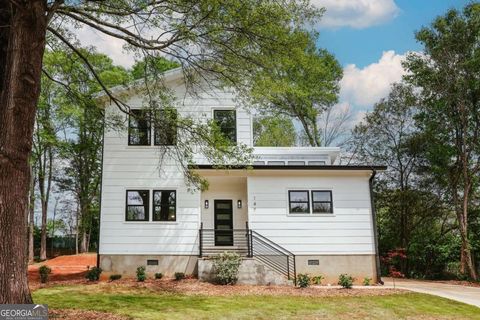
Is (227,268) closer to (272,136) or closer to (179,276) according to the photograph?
(179,276)

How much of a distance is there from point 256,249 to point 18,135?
31.9ft

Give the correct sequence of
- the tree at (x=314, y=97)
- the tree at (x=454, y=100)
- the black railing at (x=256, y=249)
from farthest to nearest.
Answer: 1. the tree at (x=314, y=97)
2. the tree at (x=454, y=100)
3. the black railing at (x=256, y=249)

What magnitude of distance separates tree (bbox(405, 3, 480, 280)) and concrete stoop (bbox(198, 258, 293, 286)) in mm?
9047

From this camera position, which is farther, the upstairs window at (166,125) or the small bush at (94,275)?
the small bush at (94,275)

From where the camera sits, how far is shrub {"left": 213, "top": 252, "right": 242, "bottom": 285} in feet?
42.6

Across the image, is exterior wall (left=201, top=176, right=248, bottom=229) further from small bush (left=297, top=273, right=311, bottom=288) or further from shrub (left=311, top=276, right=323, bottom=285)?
small bush (left=297, top=273, right=311, bottom=288)

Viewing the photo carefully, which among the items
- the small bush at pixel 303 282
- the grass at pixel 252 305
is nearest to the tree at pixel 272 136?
the small bush at pixel 303 282

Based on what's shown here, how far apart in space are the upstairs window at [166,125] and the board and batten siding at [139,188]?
3012 millimetres

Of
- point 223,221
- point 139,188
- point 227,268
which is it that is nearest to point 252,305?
point 227,268

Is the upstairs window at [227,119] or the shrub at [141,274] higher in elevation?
the upstairs window at [227,119]

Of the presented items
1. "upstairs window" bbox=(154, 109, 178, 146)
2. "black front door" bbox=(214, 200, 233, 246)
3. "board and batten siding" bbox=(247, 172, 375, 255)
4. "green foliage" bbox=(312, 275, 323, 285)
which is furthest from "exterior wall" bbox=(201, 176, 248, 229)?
"upstairs window" bbox=(154, 109, 178, 146)

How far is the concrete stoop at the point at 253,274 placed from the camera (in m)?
13.3

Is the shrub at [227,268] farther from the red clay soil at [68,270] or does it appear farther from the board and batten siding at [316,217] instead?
the red clay soil at [68,270]

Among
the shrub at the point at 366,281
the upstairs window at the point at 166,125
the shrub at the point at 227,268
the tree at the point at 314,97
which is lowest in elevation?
the shrub at the point at 366,281
